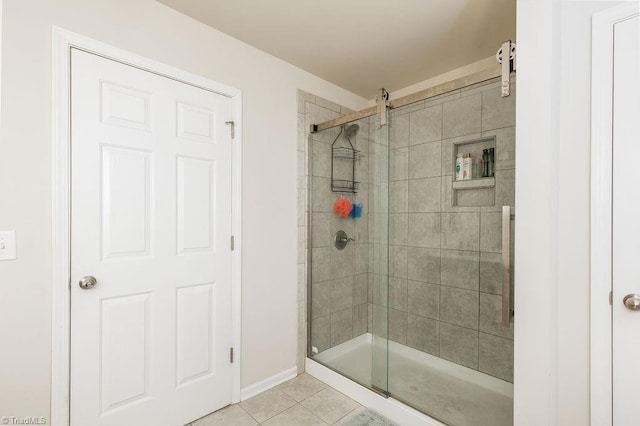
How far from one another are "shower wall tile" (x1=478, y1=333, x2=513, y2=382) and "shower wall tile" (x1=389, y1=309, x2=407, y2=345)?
58 cm

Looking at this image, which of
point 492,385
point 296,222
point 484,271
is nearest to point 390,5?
point 296,222

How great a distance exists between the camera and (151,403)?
5.43ft

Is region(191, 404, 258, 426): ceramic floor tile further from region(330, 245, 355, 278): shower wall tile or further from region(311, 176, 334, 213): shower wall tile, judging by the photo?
region(311, 176, 334, 213): shower wall tile

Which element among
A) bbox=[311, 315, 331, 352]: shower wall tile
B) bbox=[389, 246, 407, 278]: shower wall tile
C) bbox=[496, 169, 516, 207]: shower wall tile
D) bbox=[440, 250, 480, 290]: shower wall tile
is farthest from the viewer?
bbox=[311, 315, 331, 352]: shower wall tile

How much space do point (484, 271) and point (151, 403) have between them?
2229mm

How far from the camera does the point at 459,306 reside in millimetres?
2238

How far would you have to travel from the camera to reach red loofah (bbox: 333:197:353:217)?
246cm

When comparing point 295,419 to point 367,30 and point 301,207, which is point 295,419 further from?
point 367,30

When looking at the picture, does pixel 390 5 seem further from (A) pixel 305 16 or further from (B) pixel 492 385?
(B) pixel 492 385

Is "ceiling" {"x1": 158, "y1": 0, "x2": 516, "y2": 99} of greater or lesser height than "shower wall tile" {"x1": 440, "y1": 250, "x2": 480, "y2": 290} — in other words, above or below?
above

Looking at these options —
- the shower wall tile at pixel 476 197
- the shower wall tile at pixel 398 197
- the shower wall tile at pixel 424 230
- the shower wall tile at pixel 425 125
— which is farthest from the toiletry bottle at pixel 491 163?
the shower wall tile at pixel 398 197

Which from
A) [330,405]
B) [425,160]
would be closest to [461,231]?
[425,160]

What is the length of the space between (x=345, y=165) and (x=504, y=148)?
114cm

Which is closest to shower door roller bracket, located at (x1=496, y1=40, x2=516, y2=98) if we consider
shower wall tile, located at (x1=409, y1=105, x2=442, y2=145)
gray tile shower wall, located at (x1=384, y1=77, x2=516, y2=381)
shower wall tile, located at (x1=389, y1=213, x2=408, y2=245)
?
gray tile shower wall, located at (x1=384, y1=77, x2=516, y2=381)
